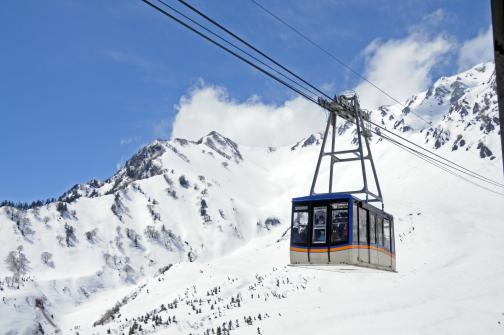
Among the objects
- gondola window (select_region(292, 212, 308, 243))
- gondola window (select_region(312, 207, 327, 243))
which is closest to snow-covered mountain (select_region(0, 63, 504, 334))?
gondola window (select_region(312, 207, 327, 243))

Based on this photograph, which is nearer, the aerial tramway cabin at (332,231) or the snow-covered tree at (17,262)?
the aerial tramway cabin at (332,231)

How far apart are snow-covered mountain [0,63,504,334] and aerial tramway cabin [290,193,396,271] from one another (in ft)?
2.34

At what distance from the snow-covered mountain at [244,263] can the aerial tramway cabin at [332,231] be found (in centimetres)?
71

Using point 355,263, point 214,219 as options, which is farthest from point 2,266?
point 355,263

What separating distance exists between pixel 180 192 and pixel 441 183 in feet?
335

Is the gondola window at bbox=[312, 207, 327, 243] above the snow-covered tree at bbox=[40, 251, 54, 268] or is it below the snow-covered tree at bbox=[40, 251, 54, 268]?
below

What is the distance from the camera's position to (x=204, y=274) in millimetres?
26719

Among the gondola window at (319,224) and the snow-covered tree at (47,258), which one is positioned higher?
the snow-covered tree at (47,258)

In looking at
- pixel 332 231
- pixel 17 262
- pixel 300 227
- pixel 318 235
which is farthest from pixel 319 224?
pixel 17 262

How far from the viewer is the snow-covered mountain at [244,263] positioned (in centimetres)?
1179

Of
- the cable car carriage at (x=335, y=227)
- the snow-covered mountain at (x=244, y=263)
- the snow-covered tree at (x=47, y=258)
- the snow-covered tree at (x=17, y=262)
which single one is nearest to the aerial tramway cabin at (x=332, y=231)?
the cable car carriage at (x=335, y=227)

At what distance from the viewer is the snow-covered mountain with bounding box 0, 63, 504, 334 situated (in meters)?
11.8

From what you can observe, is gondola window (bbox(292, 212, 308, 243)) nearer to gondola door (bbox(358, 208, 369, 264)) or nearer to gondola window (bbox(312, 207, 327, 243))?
gondola window (bbox(312, 207, 327, 243))

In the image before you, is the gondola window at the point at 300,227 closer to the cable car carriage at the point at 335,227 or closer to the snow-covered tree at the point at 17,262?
the cable car carriage at the point at 335,227
